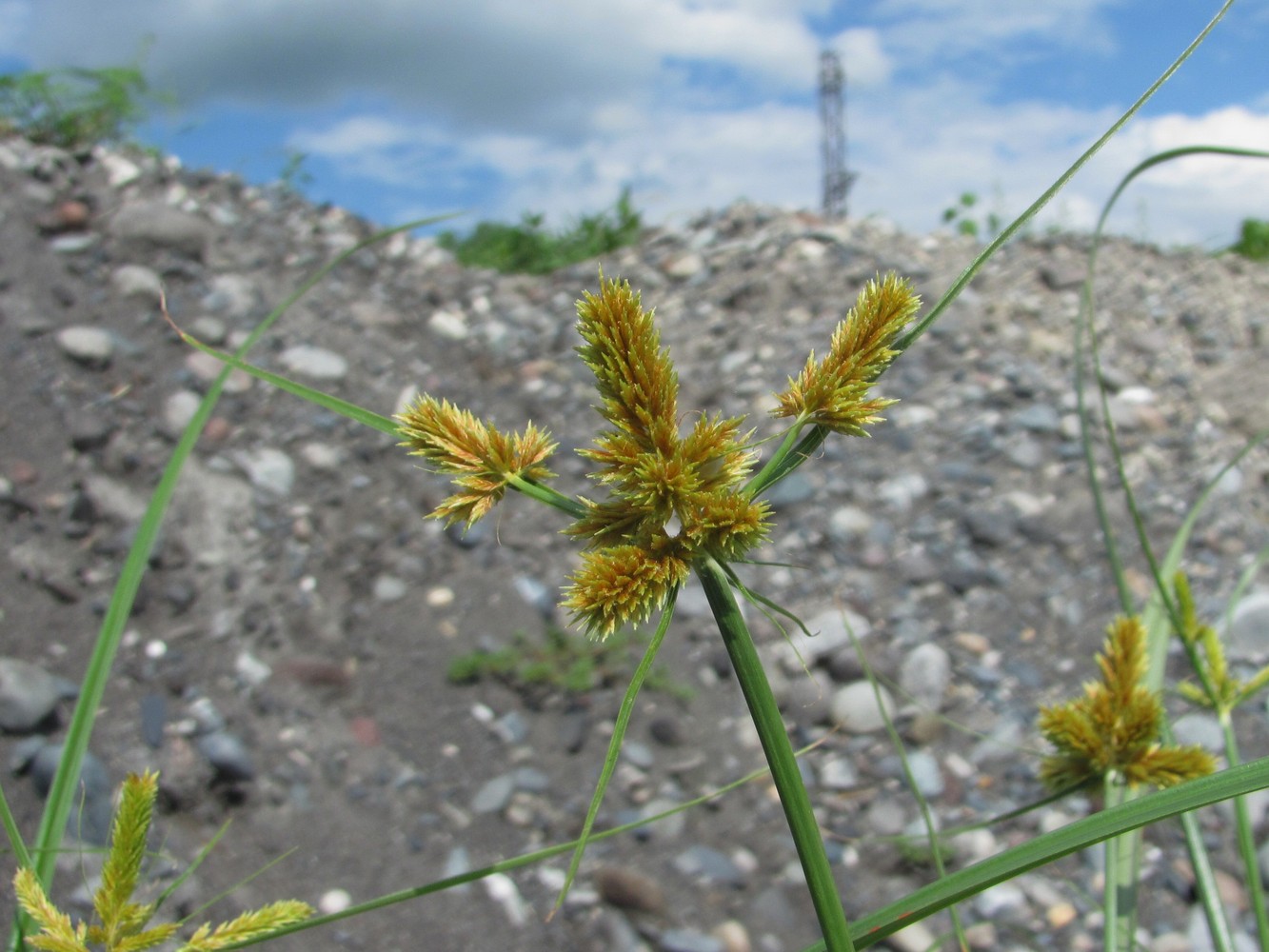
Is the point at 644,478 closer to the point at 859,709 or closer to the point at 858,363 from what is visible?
the point at 858,363

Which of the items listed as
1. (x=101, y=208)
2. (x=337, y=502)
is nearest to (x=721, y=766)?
(x=337, y=502)

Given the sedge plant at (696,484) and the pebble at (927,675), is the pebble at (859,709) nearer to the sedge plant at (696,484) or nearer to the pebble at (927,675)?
the pebble at (927,675)

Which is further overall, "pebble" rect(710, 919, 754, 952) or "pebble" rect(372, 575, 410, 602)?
"pebble" rect(372, 575, 410, 602)

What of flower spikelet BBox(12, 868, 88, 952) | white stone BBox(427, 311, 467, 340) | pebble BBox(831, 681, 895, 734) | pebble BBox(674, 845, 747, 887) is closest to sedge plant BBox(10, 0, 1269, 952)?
flower spikelet BBox(12, 868, 88, 952)

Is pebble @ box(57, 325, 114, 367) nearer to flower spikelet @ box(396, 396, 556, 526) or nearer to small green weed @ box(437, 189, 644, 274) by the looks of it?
small green weed @ box(437, 189, 644, 274)

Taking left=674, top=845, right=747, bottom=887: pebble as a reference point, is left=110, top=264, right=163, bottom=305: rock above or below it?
above

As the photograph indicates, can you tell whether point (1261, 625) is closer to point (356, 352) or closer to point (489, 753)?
point (489, 753)

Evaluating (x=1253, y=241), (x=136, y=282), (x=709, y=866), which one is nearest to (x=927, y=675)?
(x=709, y=866)
